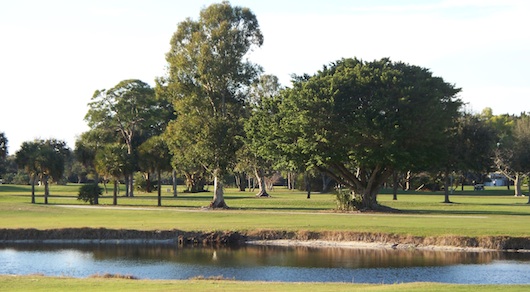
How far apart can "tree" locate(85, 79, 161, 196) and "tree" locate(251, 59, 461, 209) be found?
146ft

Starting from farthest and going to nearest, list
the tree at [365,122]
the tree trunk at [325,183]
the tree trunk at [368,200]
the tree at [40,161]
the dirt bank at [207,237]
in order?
the tree trunk at [325,183] → the tree at [40,161] → the tree trunk at [368,200] → the tree at [365,122] → the dirt bank at [207,237]

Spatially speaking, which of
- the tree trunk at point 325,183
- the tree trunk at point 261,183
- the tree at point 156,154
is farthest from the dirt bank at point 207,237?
the tree trunk at point 325,183

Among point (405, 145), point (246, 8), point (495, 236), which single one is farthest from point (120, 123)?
point (495, 236)

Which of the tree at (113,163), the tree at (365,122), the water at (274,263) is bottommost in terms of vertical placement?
the water at (274,263)

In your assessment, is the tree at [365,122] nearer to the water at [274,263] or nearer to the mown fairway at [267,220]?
the mown fairway at [267,220]

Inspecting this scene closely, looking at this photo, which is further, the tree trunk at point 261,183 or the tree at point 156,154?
the tree trunk at point 261,183

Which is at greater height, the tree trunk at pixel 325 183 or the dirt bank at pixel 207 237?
the tree trunk at pixel 325 183

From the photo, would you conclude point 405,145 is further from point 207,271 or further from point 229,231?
point 207,271

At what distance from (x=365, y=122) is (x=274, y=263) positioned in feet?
89.4

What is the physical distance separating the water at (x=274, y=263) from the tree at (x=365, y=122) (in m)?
21.4

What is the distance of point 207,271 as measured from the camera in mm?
36281

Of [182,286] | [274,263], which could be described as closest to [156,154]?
[274,263]

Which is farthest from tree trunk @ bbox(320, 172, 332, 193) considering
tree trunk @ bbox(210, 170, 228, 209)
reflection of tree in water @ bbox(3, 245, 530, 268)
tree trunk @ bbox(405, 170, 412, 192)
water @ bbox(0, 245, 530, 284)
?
water @ bbox(0, 245, 530, 284)

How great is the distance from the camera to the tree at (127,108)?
111 m
